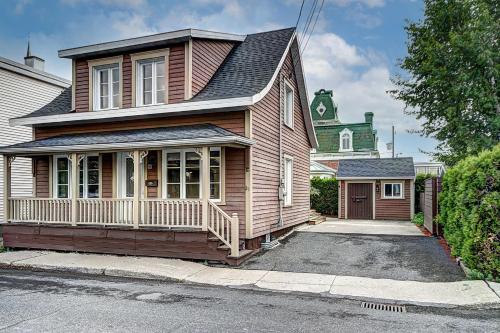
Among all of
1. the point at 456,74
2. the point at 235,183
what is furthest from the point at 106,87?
the point at 456,74

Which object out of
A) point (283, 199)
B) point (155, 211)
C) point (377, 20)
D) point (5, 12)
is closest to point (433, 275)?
point (283, 199)

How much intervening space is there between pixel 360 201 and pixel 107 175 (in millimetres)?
14318

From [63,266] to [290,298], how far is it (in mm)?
5359

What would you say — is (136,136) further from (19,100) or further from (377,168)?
(377,168)

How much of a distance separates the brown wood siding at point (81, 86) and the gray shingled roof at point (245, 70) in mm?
449

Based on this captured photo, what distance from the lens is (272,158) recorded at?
11.9 m

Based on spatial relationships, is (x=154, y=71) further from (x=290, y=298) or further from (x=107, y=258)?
(x=290, y=298)

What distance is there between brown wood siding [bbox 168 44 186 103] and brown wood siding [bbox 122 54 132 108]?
137cm

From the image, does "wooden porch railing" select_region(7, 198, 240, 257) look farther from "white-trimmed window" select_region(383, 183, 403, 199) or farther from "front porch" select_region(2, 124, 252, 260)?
"white-trimmed window" select_region(383, 183, 403, 199)

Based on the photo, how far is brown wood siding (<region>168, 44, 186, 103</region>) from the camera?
11.0 meters

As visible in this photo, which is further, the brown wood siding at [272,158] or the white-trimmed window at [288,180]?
the white-trimmed window at [288,180]

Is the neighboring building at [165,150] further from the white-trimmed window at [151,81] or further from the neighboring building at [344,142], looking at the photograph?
the neighboring building at [344,142]

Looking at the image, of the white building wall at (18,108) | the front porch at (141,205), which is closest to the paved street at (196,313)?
the front porch at (141,205)

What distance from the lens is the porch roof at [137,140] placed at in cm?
907
